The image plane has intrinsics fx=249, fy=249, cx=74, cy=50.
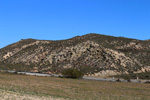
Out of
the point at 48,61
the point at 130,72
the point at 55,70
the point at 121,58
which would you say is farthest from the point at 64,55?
the point at 130,72

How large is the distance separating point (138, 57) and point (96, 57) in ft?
49.8

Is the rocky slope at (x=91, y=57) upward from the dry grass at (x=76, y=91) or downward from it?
upward

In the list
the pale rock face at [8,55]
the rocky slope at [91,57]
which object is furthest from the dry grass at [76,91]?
the pale rock face at [8,55]

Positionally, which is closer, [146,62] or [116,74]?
[116,74]

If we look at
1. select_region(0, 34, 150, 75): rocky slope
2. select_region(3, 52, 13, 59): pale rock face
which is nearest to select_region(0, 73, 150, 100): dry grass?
select_region(0, 34, 150, 75): rocky slope

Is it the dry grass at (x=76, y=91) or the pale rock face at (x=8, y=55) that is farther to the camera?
the pale rock face at (x=8, y=55)

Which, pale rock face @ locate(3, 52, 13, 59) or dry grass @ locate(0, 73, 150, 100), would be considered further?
pale rock face @ locate(3, 52, 13, 59)

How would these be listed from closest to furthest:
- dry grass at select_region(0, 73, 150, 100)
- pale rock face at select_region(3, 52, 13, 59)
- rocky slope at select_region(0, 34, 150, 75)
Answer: dry grass at select_region(0, 73, 150, 100) → rocky slope at select_region(0, 34, 150, 75) → pale rock face at select_region(3, 52, 13, 59)

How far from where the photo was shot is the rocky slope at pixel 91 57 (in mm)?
73188

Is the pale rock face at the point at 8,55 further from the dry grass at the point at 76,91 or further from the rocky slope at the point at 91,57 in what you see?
the dry grass at the point at 76,91

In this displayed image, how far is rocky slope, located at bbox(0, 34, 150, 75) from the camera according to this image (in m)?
73.2

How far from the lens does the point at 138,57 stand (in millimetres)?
83500

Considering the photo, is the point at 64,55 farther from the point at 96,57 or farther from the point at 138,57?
the point at 138,57

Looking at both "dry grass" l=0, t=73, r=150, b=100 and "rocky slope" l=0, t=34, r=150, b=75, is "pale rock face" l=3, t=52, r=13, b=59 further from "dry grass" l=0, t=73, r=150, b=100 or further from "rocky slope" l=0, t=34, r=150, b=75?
"dry grass" l=0, t=73, r=150, b=100
